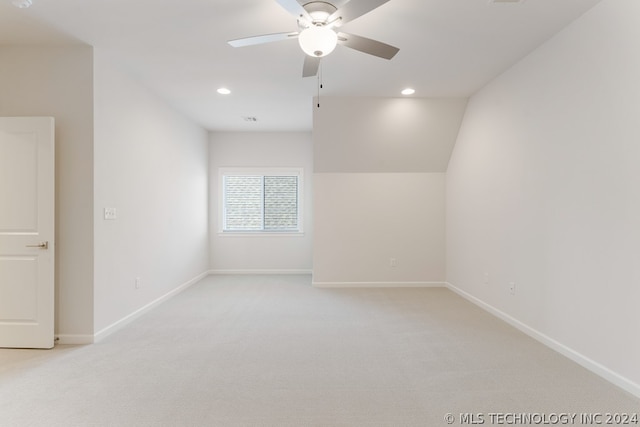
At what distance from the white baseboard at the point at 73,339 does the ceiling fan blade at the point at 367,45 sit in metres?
3.35

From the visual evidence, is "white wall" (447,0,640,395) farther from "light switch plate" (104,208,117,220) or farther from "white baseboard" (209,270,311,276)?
"light switch plate" (104,208,117,220)

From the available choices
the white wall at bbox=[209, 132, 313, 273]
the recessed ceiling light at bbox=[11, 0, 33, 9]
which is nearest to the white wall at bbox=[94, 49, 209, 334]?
the recessed ceiling light at bbox=[11, 0, 33, 9]

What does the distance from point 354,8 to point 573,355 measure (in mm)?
3094

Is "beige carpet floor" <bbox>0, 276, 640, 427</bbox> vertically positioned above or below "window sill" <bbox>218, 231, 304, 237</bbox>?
below

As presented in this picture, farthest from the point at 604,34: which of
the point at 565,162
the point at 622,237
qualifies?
the point at 622,237

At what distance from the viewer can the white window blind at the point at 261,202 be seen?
266 inches

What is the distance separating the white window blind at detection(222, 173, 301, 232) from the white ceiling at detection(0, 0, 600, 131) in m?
2.39

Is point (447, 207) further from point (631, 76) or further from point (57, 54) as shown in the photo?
point (57, 54)

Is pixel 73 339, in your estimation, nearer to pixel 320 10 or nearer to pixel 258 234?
pixel 320 10

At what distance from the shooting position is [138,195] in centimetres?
395

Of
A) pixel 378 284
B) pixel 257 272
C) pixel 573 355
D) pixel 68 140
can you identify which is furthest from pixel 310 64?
pixel 257 272

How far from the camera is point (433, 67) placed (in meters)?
3.70

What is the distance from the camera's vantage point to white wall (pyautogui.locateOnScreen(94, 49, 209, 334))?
3287 millimetres

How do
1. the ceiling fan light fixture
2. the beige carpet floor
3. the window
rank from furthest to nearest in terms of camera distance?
1. the window
2. the ceiling fan light fixture
3. the beige carpet floor
